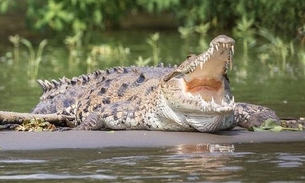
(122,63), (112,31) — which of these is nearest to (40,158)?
(122,63)

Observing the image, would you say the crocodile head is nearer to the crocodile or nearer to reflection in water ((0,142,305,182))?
the crocodile

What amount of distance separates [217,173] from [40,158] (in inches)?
65.1

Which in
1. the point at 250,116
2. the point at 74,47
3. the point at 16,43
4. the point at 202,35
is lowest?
the point at 250,116

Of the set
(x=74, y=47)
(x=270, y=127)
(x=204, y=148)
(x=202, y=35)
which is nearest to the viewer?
(x=204, y=148)

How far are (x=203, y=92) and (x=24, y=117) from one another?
191 centimetres

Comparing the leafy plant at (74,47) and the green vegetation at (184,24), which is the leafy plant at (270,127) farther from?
the leafy plant at (74,47)

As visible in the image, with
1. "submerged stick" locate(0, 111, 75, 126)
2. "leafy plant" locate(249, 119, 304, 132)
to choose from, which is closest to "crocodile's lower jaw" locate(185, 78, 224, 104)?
"leafy plant" locate(249, 119, 304, 132)

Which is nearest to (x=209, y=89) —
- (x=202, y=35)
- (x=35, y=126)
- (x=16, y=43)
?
(x=35, y=126)

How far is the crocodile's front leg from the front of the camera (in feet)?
36.2

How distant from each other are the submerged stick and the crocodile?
0.60ft

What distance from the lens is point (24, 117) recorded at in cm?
1115

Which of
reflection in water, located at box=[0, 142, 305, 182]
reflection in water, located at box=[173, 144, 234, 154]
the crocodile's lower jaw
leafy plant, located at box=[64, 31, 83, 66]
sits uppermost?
leafy plant, located at box=[64, 31, 83, 66]

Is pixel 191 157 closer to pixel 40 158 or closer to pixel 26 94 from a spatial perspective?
pixel 40 158

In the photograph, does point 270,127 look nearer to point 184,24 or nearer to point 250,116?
point 250,116
